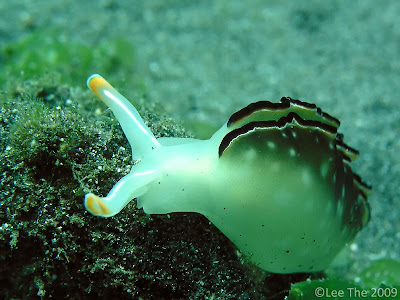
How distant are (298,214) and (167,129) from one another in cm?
103

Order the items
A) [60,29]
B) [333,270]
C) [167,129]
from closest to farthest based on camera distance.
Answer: [167,129], [333,270], [60,29]

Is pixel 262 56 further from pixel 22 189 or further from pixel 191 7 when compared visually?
pixel 22 189

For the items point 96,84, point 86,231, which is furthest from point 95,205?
point 96,84

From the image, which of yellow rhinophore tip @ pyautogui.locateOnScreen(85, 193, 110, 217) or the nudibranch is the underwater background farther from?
yellow rhinophore tip @ pyautogui.locateOnScreen(85, 193, 110, 217)

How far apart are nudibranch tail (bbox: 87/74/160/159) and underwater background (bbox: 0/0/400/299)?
0.14 m

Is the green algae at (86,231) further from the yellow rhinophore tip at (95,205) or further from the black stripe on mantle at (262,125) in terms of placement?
the black stripe on mantle at (262,125)

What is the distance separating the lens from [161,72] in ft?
17.8

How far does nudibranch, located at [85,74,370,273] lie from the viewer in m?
2.03

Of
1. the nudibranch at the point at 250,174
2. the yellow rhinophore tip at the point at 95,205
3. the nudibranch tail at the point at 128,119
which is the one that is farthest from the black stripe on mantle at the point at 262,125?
the yellow rhinophore tip at the point at 95,205

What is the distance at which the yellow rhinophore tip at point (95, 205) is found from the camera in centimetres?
165

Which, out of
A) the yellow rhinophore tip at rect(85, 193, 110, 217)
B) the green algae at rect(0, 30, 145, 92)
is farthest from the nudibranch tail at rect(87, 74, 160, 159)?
the green algae at rect(0, 30, 145, 92)

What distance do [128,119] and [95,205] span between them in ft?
2.11

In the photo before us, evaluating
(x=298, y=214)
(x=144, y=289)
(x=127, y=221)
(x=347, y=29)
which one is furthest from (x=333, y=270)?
(x=347, y=29)

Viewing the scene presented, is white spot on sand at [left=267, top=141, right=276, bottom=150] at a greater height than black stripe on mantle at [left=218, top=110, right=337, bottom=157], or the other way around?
black stripe on mantle at [left=218, top=110, right=337, bottom=157]
